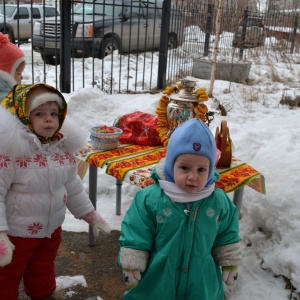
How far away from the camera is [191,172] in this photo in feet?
6.19

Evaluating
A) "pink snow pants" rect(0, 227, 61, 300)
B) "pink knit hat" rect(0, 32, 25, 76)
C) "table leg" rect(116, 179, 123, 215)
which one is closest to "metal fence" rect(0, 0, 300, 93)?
"pink knit hat" rect(0, 32, 25, 76)

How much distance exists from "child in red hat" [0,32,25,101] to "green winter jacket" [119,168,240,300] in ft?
5.13

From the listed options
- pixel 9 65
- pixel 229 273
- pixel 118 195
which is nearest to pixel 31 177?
pixel 229 273

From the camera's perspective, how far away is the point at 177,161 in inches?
75.0

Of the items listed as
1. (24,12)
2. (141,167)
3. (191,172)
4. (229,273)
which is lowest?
(229,273)

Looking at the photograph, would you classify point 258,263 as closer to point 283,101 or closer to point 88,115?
point 88,115

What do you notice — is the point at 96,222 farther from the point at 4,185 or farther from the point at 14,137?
the point at 14,137

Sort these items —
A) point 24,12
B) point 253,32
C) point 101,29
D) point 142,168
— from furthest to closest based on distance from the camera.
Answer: point 24,12, point 253,32, point 101,29, point 142,168

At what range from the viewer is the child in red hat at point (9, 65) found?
299 centimetres

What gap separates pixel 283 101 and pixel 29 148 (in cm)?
594

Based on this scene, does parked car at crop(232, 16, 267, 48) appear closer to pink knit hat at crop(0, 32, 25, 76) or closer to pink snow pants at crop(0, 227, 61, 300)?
pink knit hat at crop(0, 32, 25, 76)

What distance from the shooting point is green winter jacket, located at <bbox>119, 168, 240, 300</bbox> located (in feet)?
6.29

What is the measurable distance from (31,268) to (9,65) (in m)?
1.53

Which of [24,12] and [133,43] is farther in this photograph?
[24,12]
